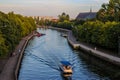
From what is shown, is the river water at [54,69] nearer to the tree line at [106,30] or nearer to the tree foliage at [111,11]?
the tree line at [106,30]

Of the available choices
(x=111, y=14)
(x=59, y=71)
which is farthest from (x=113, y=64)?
(x=111, y=14)

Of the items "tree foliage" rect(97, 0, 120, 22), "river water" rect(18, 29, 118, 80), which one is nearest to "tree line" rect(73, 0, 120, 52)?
"tree foliage" rect(97, 0, 120, 22)

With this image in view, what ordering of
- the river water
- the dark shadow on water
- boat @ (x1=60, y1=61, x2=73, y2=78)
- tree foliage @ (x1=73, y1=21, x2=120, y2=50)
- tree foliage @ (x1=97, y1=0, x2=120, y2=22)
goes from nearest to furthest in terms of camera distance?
the river water, the dark shadow on water, boat @ (x1=60, y1=61, x2=73, y2=78), tree foliage @ (x1=73, y1=21, x2=120, y2=50), tree foliage @ (x1=97, y1=0, x2=120, y2=22)

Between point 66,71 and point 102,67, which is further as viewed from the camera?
point 102,67

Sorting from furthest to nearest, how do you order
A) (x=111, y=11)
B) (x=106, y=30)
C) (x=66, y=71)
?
(x=111, y=11)
(x=106, y=30)
(x=66, y=71)

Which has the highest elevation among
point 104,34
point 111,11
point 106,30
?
A: point 111,11

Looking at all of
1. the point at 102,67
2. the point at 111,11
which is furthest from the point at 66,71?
the point at 111,11

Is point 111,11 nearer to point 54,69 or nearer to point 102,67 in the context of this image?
point 102,67

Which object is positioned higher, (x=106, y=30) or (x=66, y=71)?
(x=106, y=30)

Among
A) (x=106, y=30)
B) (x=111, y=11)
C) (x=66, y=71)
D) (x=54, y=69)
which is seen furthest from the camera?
(x=111, y=11)

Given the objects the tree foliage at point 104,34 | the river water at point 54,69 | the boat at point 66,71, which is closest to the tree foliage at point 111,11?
the tree foliage at point 104,34

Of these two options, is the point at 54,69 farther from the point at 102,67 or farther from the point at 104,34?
the point at 104,34

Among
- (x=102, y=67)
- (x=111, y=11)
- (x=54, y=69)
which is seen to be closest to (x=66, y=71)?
(x=54, y=69)

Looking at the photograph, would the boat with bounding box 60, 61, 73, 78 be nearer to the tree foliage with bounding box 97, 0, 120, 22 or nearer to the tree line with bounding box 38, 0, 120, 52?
the tree line with bounding box 38, 0, 120, 52
